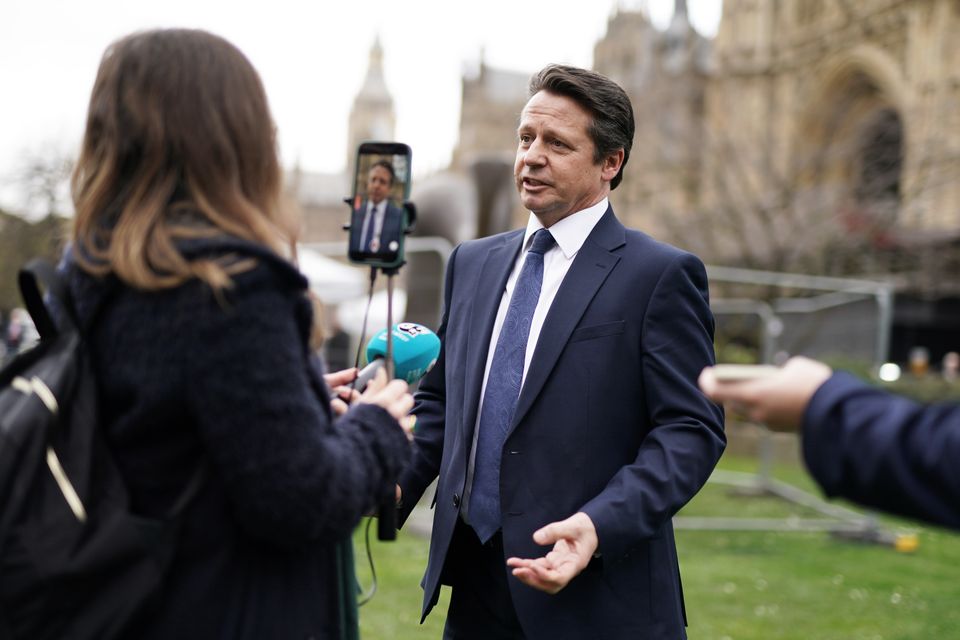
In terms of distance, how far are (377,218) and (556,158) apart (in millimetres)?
881

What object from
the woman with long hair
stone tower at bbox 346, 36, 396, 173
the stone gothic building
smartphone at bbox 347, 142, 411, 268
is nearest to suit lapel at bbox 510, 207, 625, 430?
smartphone at bbox 347, 142, 411, 268

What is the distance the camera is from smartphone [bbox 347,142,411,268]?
217 cm

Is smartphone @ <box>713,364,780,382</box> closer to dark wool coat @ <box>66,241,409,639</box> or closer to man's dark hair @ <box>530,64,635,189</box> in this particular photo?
dark wool coat @ <box>66,241,409,639</box>

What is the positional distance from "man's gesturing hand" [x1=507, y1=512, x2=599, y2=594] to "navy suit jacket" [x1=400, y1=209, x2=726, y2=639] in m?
0.05

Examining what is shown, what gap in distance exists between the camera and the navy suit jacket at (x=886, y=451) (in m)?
1.64

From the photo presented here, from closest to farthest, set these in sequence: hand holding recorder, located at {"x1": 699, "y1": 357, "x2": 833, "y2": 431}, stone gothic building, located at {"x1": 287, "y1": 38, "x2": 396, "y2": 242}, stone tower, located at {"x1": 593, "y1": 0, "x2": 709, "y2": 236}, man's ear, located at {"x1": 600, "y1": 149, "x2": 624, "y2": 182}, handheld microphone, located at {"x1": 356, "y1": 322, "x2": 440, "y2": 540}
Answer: hand holding recorder, located at {"x1": 699, "y1": 357, "x2": 833, "y2": 431}
handheld microphone, located at {"x1": 356, "y1": 322, "x2": 440, "y2": 540}
man's ear, located at {"x1": 600, "y1": 149, "x2": 624, "y2": 182}
stone tower, located at {"x1": 593, "y1": 0, "x2": 709, "y2": 236}
stone gothic building, located at {"x1": 287, "y1": 38, "x2": 396, "y2": 242}

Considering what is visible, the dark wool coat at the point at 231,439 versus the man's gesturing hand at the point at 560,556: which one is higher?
the dark wool coat at the point at 231,439

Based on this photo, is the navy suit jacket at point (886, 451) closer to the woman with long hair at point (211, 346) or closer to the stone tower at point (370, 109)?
the woman with long hair at point (211, 346)

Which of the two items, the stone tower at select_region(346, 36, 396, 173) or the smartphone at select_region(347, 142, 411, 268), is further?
the stone tower at select_region(346, 36, 396, 173)

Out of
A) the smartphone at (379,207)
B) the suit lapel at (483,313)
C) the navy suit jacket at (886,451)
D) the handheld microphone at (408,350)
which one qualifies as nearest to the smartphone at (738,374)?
the navy suit jacket at (886,451)

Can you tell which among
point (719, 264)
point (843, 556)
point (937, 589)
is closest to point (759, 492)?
point (843, 556)

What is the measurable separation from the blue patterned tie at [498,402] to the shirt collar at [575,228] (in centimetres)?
11

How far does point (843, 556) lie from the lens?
8680 millimetres

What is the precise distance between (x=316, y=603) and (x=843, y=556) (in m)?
7.88
